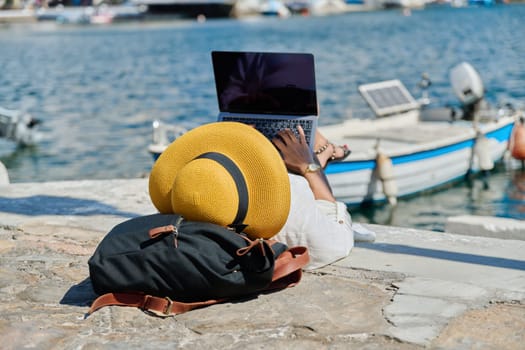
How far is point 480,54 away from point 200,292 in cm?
4410

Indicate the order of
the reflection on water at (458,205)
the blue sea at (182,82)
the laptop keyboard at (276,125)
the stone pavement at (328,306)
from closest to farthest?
1. the stone pavement at (328,306)
2. the laptop keyboard at (276,125)
3. the reflection on water at (458,205)
4. the blue sea at (182,82)

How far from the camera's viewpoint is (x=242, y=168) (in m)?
Result: 5.00

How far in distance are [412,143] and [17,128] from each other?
37.1 feet

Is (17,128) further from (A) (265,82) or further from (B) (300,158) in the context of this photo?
(B) (300,158)

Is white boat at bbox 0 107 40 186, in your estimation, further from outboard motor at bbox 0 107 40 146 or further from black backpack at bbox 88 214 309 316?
black backpack at bbox 88 214 309 316

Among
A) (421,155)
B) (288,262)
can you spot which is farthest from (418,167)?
(288,262)

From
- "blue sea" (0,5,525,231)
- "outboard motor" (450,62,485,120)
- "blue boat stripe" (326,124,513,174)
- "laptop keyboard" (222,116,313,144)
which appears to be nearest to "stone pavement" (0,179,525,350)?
"laptop keyboard" (222,116,313,144)

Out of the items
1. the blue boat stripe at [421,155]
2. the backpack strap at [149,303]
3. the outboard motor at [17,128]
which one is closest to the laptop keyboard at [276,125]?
the backpack strap at [149,303]

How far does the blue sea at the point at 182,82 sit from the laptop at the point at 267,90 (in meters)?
7.20

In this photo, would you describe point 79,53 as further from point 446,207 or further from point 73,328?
point 73,328

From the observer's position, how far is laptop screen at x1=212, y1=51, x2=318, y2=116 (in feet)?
19.5

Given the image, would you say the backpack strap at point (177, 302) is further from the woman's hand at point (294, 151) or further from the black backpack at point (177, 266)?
the woman's hand at point (294, 151)

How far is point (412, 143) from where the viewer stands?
14.7 meters

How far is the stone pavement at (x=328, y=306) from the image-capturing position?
4.35 metres
